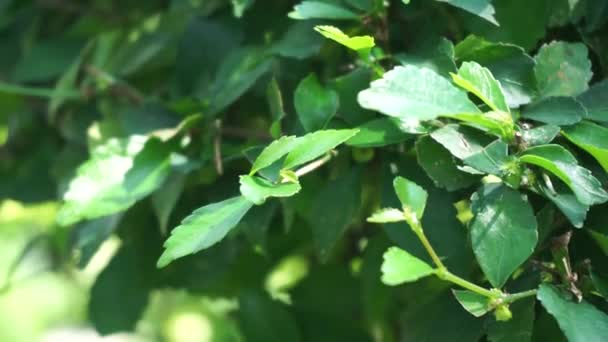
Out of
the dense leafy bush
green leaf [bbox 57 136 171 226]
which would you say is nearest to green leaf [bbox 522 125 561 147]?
the dense leafy bush

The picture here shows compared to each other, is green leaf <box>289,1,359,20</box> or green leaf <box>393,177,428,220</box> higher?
green leaf <box>289,1,359,20</box>

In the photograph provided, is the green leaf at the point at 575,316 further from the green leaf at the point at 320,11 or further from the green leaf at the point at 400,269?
the green leaf at the point at 320,11

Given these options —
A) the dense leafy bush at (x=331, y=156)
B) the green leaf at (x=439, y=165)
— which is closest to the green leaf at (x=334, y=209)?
the dense leafy bush at (x=331, y=156)

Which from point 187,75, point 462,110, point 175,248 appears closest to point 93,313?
point 187,75

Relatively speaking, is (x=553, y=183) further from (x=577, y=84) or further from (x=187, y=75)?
(x=187, y=75)

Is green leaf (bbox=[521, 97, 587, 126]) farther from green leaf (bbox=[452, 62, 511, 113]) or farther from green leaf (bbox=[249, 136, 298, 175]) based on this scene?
green leaf (bbox=[249, 136, 298, 175])
